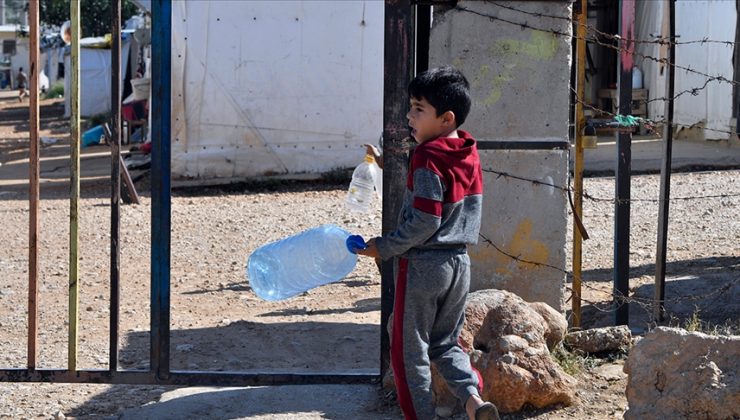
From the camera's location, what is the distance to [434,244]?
362 centimetres

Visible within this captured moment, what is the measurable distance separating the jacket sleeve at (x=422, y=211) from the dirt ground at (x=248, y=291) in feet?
3.65

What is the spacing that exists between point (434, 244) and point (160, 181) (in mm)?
1350

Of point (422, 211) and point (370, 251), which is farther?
point (370, 251)

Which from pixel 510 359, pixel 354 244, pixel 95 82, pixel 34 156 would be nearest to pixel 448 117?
pixel 354 244

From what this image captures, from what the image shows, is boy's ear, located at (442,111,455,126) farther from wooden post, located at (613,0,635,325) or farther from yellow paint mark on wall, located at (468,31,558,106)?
wooden post, located at (613,0,635,325)

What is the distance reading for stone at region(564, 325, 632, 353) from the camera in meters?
4.95

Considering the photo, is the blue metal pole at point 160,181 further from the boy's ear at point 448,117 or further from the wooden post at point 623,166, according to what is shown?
the wooden post at point 623,166

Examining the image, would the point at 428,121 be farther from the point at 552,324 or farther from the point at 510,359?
the point at 552,324

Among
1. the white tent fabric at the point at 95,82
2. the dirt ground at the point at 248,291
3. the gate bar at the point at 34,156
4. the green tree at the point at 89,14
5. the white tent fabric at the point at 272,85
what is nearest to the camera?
the gate bar at the point at 34,156

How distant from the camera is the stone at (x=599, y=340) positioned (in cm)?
495

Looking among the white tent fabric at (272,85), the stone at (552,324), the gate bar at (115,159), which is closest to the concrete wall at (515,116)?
the stone at (552,324)

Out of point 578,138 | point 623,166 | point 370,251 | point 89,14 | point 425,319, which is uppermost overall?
point 89,14

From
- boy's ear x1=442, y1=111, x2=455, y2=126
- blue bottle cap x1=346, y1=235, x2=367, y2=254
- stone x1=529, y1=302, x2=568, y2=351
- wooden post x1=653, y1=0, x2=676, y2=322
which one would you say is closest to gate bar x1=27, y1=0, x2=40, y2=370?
blue bottle cap x1=346, y1=235, x2=367, y2=254

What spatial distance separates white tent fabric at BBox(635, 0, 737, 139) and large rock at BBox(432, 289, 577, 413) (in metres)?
10.2
